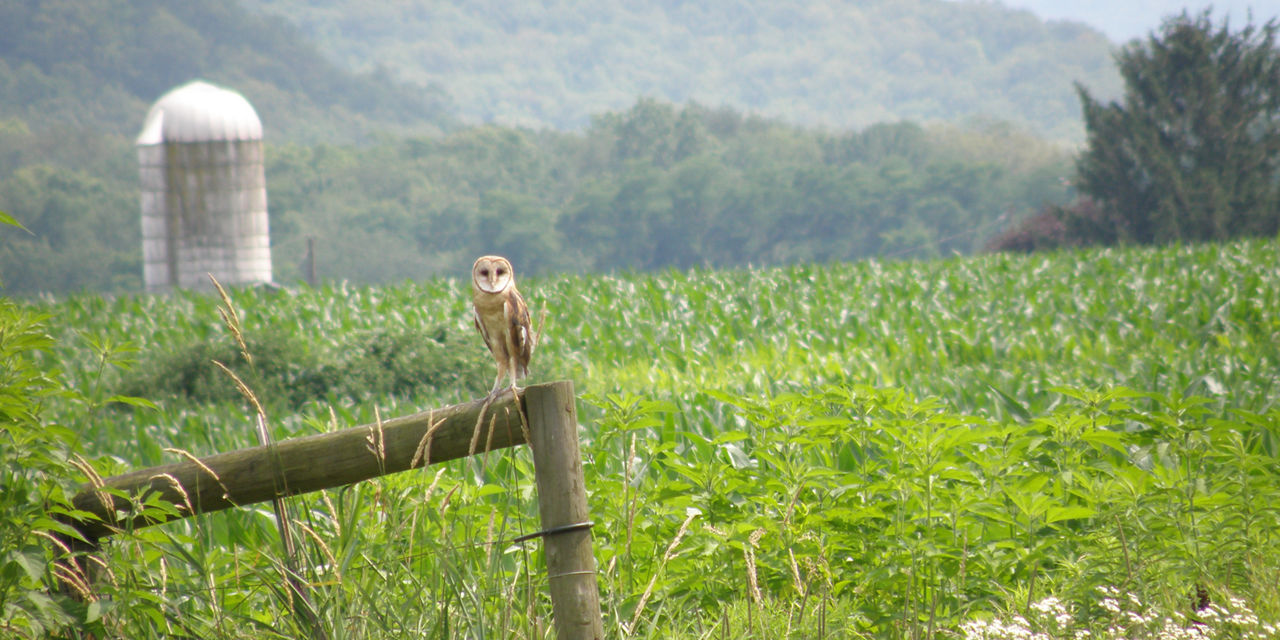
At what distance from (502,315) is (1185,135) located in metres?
38.4

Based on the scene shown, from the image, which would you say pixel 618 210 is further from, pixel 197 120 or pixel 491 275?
pixel 491 275

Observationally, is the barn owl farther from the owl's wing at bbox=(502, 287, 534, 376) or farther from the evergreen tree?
the evergreen tree

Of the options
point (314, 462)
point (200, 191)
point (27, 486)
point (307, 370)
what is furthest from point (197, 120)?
point (314, 462)

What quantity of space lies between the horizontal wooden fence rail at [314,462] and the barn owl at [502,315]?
112 mm

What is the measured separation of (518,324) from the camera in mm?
2516

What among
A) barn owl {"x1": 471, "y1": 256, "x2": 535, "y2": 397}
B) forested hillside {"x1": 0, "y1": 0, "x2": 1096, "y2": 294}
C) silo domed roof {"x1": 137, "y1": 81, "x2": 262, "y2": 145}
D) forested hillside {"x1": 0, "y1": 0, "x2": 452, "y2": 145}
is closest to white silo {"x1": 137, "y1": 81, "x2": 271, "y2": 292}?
silo domed roof {"x1": 137, "y1": 81, "x2": 262, "y2": 145}

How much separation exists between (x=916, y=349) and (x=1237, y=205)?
28271 millimetres

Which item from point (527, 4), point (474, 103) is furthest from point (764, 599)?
point (527, 4)

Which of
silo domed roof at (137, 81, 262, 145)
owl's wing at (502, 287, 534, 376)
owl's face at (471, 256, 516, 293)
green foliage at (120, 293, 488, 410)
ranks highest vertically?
silo domed roof at (137, 81, 262, 145)

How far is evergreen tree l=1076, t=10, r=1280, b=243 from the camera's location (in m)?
32.4

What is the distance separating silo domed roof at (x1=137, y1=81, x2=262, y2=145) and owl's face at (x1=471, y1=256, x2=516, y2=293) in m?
20.4

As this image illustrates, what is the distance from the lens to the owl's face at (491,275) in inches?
94.0

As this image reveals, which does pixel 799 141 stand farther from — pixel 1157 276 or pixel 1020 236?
pixel 1157 276

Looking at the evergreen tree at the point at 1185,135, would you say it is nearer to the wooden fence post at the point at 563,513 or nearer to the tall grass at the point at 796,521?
the tall grass at the point at 796,521
